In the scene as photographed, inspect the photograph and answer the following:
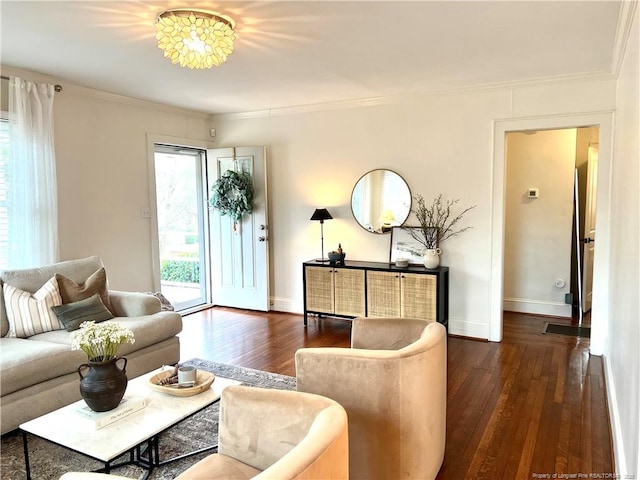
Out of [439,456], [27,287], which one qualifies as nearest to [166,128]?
[27,287]

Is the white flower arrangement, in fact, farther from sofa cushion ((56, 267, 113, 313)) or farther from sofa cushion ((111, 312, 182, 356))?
sofa cushion ((56, 267, 113, 313))

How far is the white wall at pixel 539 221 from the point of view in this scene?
213 inches

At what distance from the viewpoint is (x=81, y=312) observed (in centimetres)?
340

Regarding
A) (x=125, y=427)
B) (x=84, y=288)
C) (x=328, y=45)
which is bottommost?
(x=125, y=427)

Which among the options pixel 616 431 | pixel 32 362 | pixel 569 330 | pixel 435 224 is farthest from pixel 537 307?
pixel 32 362

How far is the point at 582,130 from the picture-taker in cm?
543

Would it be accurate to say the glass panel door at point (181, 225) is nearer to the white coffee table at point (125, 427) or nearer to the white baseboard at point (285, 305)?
the white baseboard at point (285, 305)

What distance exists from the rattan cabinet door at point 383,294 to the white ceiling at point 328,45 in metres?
1.92

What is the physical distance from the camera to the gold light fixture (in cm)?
263

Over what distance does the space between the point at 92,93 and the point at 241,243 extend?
238cm

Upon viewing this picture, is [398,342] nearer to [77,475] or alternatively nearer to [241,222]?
[77,475]

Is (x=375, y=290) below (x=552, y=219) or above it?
below

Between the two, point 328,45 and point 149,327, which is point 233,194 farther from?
point 328,45

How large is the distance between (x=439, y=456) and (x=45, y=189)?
379 centimetres
